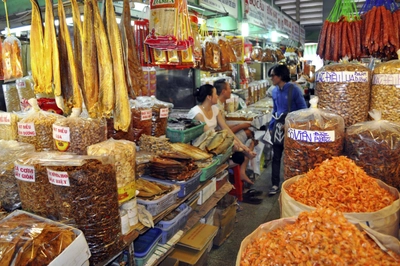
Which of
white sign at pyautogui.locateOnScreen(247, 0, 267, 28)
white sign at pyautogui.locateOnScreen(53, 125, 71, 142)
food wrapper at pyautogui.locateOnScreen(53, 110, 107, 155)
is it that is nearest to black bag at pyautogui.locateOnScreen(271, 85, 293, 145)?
white sign at pyautogui.locateOnScreen(247, 0, 267, 28)

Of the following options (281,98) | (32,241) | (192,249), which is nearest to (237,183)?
(281,98)

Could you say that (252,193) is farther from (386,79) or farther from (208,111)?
(386,79)

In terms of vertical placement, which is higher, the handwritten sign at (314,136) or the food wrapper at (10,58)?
the food wrapper at (10,58)

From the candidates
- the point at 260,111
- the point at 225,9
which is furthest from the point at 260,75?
the point at 225,9

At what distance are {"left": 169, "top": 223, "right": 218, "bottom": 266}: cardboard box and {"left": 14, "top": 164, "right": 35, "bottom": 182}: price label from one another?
1.45 metres

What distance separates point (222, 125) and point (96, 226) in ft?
9.32

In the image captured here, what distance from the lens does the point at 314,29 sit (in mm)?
10844

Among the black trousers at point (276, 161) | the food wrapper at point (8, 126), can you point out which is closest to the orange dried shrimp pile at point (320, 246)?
the food wrapper at point (8, 126)

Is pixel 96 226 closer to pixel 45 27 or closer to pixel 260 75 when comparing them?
pixel 45 27

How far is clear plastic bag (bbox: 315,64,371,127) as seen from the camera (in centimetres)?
178

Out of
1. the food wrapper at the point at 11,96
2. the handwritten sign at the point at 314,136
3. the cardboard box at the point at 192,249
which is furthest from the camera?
the food wrapper at the point at 11,96

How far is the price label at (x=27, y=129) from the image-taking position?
170 cm

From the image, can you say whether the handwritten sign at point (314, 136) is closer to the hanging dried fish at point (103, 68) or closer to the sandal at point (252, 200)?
the hanging dried fish at point (103, 68)

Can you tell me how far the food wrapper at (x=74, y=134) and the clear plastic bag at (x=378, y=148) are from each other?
141cm
